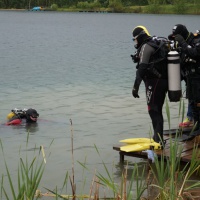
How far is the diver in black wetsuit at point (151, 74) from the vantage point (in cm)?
725

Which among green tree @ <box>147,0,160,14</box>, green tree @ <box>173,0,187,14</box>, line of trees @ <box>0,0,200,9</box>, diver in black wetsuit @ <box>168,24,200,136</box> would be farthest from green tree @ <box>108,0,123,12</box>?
diver in black wetsuit @ <box>168,24,200,136</box>

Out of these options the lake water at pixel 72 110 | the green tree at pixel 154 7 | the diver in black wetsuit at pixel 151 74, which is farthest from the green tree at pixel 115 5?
the diver in black wetsuit at pixel 151 74

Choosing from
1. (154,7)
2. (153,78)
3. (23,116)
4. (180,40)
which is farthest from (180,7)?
(153,78)

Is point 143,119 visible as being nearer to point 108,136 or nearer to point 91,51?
point 108,136

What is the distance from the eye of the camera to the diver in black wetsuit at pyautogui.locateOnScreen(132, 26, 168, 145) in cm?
725

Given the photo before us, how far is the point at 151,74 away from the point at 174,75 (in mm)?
299

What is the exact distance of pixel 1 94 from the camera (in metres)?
15.0

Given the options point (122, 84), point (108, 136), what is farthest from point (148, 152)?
point (122, 84)

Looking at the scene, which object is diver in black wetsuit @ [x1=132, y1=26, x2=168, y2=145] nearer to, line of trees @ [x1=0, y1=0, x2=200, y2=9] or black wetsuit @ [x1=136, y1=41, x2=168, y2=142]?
black wetsuit @ [x1=136, y1=41, x2=168, y2=142]

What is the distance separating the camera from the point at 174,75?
23.8 feet

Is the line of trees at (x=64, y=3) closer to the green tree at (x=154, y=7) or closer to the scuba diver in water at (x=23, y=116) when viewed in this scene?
the green tree at (x=154, y=7)

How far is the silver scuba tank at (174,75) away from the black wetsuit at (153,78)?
12 cm

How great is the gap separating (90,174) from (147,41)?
189cm

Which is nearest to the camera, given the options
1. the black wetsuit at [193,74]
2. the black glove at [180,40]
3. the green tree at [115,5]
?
the black glove at [180,40]
